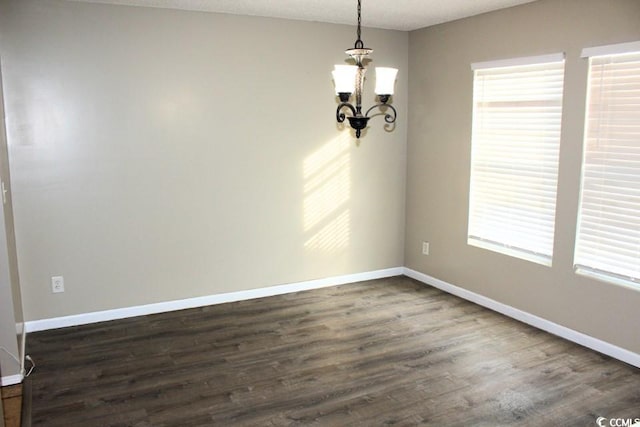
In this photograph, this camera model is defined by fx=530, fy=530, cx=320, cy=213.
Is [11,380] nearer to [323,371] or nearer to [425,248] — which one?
[323,371]

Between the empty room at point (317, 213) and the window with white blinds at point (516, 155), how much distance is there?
2cm

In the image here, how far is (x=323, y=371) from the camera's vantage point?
3.39 meters

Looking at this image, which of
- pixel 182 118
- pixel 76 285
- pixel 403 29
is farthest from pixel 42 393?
pixel 403 29

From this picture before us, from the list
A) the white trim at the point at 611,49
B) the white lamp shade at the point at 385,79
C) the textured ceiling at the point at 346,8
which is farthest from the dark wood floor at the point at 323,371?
the textured ceiling at the point at 346,8

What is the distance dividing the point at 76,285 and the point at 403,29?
Result: 12.0 feet

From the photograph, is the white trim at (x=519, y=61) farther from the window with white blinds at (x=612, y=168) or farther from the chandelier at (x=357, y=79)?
the chandelier at (x=357, y=79)

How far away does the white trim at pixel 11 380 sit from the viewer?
10.2ft

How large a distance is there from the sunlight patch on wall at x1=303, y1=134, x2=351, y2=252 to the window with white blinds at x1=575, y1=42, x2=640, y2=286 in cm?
212

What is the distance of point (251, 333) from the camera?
4.02m

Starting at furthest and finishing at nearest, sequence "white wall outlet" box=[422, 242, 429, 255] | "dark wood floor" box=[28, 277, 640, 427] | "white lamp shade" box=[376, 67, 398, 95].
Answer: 1. "white wall outlet" box=[422, 242, 429, 255]
2. "white lamp shade" box=[376, 67, 398, 95]
3. "dark wood floor" box=[28, 277, 640, 427]

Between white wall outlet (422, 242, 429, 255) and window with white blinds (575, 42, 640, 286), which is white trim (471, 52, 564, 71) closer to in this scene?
window with white blinds (575, 42, 640, 286)

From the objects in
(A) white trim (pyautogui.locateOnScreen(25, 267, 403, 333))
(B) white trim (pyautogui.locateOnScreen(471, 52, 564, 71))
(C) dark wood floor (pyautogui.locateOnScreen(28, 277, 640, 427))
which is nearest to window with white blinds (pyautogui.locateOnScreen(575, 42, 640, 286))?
(B) white trim (pyautogui.locateOnScreen(471, 52, 564, 71))

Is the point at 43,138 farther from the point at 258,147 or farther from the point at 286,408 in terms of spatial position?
the point at 286,408

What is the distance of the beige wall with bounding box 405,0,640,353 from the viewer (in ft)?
11.5
